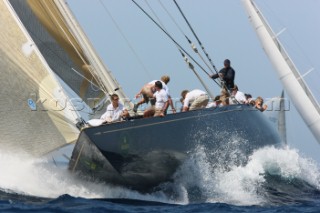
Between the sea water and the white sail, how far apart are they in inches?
178

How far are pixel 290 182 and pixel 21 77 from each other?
594cm

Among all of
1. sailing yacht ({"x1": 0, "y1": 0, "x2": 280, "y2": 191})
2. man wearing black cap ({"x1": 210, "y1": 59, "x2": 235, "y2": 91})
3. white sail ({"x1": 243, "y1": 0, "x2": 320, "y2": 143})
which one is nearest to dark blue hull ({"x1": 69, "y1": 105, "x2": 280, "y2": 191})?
sailing yacht ({"x1": 0, "y1": 0, "x2": 280, "y2": 191})

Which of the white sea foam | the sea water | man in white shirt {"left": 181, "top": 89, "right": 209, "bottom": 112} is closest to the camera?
the sea water

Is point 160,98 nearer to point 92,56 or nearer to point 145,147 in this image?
point 145,147

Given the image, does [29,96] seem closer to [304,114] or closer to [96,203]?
[96,203]

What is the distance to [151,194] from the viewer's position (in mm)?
13867

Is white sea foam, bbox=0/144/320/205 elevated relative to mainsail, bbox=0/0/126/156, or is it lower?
lower

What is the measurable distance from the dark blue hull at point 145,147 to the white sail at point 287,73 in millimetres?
5171

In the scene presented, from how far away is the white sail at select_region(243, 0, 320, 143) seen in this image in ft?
64.0

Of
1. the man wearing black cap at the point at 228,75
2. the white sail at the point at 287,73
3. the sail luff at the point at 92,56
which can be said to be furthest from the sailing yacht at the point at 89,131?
the white sail at the point at 287,73

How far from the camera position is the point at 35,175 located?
14.0 m

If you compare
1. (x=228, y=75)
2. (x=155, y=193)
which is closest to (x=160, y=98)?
(x=155, y=193)

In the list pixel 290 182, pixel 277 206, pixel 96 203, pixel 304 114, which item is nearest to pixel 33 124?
pixel 96 203

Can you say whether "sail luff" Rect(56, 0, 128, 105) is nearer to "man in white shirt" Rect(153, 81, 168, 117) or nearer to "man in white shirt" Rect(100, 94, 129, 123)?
"man in white shirt" Rect(100, 94, 129, 123)
